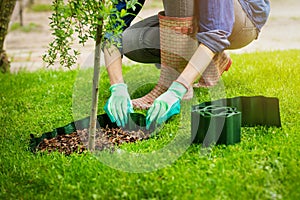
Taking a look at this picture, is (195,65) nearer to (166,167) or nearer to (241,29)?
(241,29)

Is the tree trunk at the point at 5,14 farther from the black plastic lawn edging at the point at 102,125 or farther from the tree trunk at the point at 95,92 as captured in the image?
the tree trunk at the point at 95,92

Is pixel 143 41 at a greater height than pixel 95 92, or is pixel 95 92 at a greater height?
pixel 143 41

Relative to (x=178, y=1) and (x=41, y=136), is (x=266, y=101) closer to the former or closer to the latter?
(x=178, y=1)

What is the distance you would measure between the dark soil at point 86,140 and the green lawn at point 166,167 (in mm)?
76

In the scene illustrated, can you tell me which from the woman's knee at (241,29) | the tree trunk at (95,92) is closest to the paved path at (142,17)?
the woman's knee at (241,29)

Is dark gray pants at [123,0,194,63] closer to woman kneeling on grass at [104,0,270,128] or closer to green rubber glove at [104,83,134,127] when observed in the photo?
woman kneeling on grass at [104,0,270,128]

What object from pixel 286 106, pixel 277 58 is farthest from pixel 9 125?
pixel 277 58

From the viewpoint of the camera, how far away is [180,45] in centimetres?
275

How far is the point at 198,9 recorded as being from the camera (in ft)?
8.85

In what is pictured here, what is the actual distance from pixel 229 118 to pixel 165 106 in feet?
1.36

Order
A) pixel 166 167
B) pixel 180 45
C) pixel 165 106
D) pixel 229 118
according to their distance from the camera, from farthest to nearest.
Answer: pixel 180 45
pixel 165 106
pixel 229 118
pixel 166 167

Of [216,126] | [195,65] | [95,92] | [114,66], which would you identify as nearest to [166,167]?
[216,126]

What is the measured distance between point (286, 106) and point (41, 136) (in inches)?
45.4

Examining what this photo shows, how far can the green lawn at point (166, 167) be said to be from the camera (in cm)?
187
